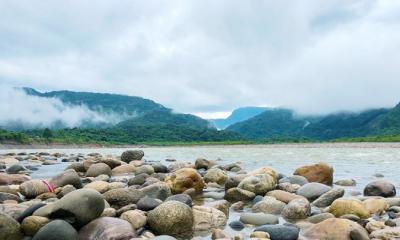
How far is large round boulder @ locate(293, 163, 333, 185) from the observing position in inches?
656

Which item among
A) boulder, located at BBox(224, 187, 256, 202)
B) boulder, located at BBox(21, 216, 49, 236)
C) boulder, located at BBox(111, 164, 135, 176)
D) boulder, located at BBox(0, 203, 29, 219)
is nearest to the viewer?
boulder, located at BBox(21, 216, 49, 236)

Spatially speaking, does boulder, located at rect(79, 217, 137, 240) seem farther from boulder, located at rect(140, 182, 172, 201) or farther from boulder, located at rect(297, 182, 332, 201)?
boulder, located at rect(297, 182, 332, 201)

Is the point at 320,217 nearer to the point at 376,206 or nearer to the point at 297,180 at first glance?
the point at 376,206

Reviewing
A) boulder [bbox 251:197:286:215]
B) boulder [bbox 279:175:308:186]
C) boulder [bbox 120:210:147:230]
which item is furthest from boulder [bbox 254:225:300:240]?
boulder [bbox 279:175:308:186]

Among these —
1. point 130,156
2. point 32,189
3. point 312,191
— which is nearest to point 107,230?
point 32,189

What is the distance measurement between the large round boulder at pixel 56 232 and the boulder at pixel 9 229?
506 millimetres

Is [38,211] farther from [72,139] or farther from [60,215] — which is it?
[72,139]

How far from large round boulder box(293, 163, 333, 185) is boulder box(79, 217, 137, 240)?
33.7ft

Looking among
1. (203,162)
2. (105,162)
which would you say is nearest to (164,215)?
(105,162)

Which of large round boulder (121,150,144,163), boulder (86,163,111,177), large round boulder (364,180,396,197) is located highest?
large round boulder (121,150,144,163)

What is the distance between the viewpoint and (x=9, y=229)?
7496 millimetres

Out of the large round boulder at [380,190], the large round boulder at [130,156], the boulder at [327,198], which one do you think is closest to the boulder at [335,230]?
the boulder at [327,198]

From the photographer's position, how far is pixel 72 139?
429 feet

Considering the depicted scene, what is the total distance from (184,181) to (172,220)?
5.48 metres
